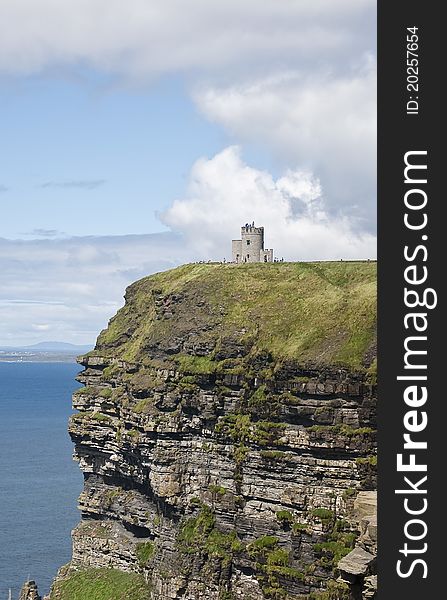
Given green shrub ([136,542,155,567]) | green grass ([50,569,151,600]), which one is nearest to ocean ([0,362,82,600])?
green grass ([50,569,151,600])

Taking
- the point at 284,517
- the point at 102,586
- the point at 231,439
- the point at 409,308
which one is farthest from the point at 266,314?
the point at 409,308

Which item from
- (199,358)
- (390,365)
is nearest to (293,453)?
(199,358)

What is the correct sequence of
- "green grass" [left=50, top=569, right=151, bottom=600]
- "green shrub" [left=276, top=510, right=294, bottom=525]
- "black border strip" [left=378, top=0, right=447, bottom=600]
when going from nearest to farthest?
"black border strip" [left=378, top=0, right=447, bottom=600], "green shrub" [left=276, top=510, right=294, bottom=525], "green grass" [left=50, top=569, right=151, bottom=600]

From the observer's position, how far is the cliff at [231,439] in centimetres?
7975

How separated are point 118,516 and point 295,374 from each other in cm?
3378

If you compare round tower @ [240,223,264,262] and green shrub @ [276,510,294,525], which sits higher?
round tower @ [240,223,264,262]

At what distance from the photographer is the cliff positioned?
262 ft

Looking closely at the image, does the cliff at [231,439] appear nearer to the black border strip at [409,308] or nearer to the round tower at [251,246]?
the round tower at [251,246]

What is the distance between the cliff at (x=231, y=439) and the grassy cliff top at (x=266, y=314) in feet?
0.51

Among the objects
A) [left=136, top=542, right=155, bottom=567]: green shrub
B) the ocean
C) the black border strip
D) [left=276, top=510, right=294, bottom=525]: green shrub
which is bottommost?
the ocean

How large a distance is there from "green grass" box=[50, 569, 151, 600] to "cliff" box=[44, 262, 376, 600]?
0.21 meters

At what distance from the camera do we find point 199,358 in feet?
311

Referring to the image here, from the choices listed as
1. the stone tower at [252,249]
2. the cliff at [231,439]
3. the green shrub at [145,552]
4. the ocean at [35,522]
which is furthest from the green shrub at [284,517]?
the ocean at [35,522]

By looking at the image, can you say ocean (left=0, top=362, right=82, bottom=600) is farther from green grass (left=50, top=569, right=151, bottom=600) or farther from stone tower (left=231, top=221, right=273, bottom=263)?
stone tower (left=231, top=221, right=273, bottom=263)
